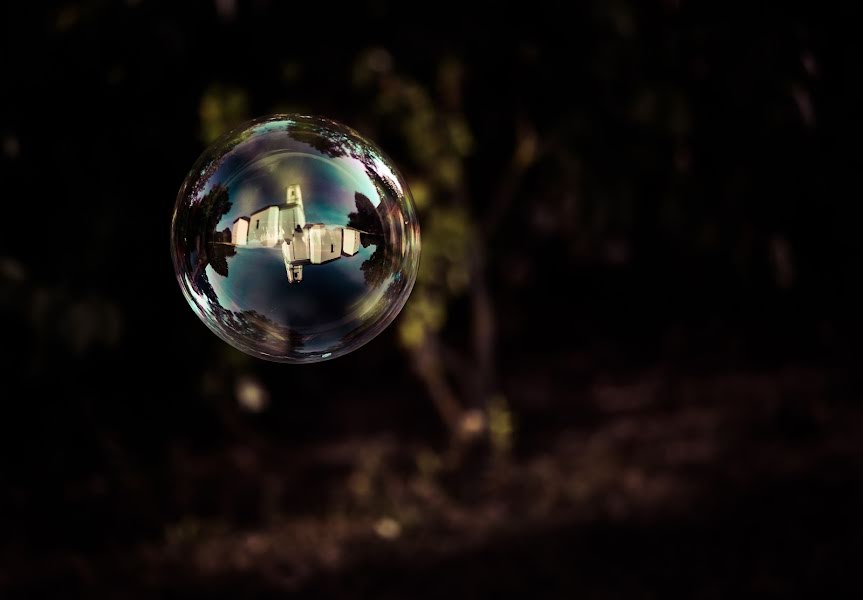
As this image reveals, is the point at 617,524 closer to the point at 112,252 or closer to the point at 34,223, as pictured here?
Answer: the point at 112,252

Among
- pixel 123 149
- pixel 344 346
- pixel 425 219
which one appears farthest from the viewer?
pixel 425 219

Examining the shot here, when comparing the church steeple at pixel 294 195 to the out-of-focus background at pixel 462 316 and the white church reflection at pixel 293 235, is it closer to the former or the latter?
the white church reflection at pixel 293 235

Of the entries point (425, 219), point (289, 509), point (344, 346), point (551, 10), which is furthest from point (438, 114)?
point (344, 346)

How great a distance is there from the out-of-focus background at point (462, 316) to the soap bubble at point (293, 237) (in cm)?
78

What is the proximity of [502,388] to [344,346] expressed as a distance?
460cm

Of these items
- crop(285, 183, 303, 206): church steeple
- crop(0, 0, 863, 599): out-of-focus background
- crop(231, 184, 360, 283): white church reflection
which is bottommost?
crop(231, 184, 360, 283): white church reflection

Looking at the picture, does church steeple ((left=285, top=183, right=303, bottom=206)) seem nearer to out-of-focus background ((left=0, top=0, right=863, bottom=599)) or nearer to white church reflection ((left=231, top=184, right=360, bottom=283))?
white church reflection ((left=231, top=184, right=360, bottom=283))

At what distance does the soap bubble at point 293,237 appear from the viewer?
1941 mm

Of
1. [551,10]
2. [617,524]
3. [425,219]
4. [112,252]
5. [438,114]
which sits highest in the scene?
[438,114]

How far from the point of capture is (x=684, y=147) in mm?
3125

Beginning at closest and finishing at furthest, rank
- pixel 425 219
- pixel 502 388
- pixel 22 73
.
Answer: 1. pixel 22 73
2. pixel 425 219
3. pixel 502 388

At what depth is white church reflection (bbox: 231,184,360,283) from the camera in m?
1.91

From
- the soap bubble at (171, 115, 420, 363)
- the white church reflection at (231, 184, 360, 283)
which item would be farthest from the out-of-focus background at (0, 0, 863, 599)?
the white church reflection at (231, 184, 360, 283)

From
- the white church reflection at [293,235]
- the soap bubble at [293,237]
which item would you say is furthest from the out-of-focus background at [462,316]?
the white church reflection at [293,235]
